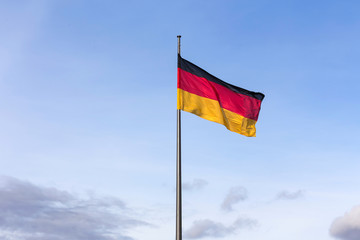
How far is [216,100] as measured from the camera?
21.5 metres

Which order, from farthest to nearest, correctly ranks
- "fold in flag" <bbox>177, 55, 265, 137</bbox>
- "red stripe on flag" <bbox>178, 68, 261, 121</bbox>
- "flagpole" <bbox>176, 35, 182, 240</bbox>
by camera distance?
1. "red stripe on flag" <bbox>178, 68, 261, 121</bbox>
2. "fold in flag" <bbox>177, 55, 265, 137</bbox>
3. "flagpole" <bbox>176, 35, 182, 240</bbox>

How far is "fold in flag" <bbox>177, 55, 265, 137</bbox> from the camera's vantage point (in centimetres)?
2034

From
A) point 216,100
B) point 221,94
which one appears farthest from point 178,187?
point 221,94

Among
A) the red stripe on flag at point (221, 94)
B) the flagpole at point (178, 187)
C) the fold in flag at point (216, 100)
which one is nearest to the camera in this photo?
the flagpole at point (178, 187)

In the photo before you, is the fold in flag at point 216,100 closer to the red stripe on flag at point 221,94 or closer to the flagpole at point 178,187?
the red stripe on flag at point 221,94

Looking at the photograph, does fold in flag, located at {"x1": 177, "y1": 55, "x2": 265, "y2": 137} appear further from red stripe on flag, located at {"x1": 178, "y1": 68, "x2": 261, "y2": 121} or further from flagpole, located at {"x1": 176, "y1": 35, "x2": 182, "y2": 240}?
flagpole, located at {"x1": 176, "y1": 35, "x2": 182, "y2": 240}

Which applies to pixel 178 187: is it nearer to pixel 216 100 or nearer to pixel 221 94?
pixel 216 100

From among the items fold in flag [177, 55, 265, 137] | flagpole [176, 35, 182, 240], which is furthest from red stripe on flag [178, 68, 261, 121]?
flagpole [176, 35, 182, 240]

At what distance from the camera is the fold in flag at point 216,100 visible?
20.3 m

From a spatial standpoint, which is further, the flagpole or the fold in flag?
the fold in flag

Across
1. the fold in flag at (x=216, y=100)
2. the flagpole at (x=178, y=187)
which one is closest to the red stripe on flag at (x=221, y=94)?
the fold in flag at (x=216, y=100)

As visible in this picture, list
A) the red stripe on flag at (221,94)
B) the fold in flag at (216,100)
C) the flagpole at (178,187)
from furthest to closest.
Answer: the red stripe on flag at (221,94)
the fold in flag at (216,100)
the flagpole at (178,187)

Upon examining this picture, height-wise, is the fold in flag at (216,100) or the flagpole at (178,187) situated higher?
the fold in flag at (216,100)

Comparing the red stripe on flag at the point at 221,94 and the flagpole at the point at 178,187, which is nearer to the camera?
the flagpole at the point at 178,187
